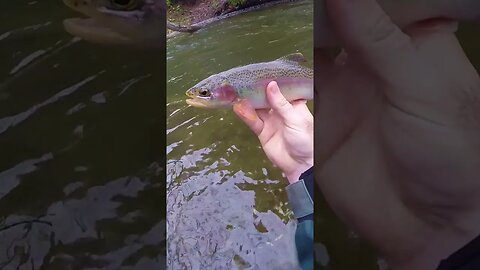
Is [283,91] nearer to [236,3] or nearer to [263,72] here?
[263,72]

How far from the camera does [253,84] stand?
1.14m

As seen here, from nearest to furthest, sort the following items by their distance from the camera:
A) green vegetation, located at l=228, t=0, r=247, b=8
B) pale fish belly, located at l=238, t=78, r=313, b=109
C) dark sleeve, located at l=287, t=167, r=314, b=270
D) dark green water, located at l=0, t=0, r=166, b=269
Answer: dark green water, located at l=0, t=0, r=166, b=269
dark sleeve, located at l=287, t=167, r=314, b=270
pale fish belly, located at l=238, t=78, r=313, b=109
green vegetation, located at l=228, t=0, r=247, b=8

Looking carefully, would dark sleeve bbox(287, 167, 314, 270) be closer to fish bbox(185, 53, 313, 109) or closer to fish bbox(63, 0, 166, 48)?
fish bbox(185, 53, 313, 109)

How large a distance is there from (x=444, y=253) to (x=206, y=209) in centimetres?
52

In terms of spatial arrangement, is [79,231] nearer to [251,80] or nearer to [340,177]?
[340,177]

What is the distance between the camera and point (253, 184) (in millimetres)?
1135

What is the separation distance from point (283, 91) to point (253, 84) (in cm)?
6

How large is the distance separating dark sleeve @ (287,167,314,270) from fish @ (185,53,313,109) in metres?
0.19

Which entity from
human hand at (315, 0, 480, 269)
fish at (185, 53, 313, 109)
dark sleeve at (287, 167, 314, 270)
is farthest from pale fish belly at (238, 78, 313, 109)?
human hand at (315, 0, 480, 269)

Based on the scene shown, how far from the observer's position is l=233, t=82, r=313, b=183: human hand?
41.3 inches

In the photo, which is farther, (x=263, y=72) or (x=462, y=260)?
(x=263, y=72)

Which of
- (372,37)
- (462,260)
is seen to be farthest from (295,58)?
(462,260)

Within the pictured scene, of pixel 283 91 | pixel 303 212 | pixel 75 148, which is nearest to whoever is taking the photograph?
pixel 75 148

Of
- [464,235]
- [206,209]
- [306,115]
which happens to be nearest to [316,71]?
[464,235]
